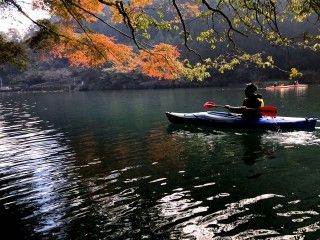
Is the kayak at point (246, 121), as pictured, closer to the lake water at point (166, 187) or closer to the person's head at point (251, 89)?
the lake water at point (166, 187)

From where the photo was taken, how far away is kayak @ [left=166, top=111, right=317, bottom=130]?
19531 millimetres

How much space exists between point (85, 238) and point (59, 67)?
104 meters

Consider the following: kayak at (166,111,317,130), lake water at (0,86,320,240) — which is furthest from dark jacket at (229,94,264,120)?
lake water at (0,86,320,240)

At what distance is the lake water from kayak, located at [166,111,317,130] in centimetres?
57

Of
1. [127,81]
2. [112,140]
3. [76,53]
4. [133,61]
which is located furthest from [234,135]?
[127,81]

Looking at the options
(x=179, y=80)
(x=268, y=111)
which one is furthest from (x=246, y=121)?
(x=179, y=80)

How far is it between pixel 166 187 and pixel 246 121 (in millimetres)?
10620

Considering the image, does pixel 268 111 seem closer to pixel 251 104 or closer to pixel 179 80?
pixel 251 104

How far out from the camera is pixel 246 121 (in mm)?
20406

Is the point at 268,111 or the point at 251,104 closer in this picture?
the point at 268,111

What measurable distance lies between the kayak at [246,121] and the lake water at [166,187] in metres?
0.57

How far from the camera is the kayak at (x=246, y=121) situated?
19.5 metres

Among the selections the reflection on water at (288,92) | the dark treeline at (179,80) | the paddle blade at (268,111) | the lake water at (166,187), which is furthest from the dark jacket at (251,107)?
the dark treeline at (179,80)

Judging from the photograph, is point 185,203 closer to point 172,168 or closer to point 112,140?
point 172,168
